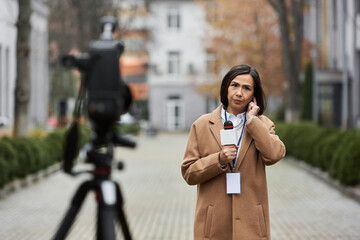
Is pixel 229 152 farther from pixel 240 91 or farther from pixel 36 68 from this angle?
pixel 36 68

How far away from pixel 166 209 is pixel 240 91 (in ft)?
24.8

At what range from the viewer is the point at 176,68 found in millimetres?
56781

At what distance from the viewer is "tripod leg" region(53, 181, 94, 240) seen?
12.0 feet

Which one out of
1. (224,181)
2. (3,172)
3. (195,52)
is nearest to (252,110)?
(224,181)

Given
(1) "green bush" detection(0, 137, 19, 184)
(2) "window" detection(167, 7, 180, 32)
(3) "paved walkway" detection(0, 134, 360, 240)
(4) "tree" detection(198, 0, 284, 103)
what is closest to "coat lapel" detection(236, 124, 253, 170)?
(3) "paved walkway" detection(0, 134, 360, 240)

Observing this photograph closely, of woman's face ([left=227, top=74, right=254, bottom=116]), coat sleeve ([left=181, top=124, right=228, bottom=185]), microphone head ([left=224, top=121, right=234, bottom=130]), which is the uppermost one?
woman's face ([left=227, top=74, right=254, bottom=116])

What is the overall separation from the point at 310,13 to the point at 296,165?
75.0 ft

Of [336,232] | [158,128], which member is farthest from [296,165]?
[158,128]

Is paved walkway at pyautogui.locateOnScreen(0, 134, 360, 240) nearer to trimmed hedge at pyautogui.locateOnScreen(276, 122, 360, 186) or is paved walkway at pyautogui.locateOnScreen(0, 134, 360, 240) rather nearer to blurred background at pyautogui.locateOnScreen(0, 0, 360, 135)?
trimmed hedge at pyautogui.locateOnScreen(276, 122, 360, 186)

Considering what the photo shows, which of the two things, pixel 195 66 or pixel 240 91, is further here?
pixel 195 66

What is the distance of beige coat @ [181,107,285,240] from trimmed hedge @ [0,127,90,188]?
8.91 metres

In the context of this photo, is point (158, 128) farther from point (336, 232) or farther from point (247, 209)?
point (247, 209)

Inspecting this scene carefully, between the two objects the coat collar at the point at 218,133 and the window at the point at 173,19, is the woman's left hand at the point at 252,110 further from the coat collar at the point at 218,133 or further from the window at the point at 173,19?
the window at the point at 173,19

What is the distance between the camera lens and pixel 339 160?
46.6 feet
